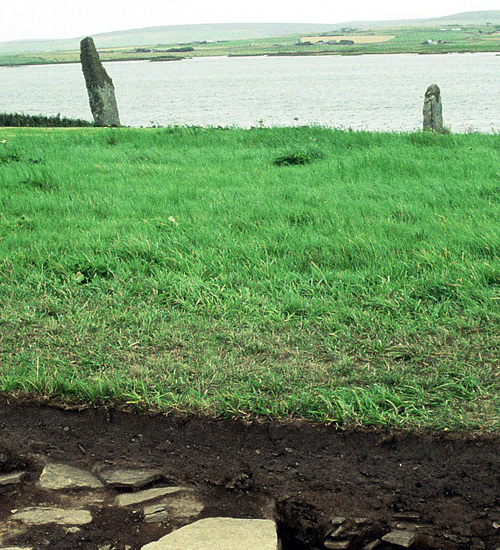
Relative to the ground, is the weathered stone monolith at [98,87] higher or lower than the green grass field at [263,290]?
higher

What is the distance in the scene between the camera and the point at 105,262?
197 inches

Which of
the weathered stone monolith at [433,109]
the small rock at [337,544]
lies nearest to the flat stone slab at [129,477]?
the small rock at [337,544]

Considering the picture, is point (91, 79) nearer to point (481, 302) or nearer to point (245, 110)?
point (245, 110)

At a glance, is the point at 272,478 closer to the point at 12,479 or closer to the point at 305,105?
the point at 12,479

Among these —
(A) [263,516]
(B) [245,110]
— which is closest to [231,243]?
(A) [263,516]

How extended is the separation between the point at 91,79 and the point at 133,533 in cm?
1456

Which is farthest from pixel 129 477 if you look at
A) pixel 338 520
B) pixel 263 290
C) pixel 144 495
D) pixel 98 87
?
pixel 98 87

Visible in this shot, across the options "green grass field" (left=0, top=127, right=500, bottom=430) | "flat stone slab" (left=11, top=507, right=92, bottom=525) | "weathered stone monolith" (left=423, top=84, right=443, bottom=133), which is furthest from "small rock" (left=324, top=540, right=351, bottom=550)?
"weathered stone monolith" (left=423, top=84, right=443, bottom=133)

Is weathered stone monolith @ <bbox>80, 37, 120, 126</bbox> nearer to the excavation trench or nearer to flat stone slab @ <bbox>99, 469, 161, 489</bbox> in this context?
the excavation trench

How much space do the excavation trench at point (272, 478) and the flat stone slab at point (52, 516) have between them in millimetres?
29

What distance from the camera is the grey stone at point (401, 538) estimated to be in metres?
2.47

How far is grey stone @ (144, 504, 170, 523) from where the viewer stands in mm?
2590

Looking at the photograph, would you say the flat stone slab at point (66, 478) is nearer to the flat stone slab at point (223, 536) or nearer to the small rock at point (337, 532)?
the flat stone slab at point (223, 536)

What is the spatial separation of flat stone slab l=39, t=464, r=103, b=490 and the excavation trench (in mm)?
34
